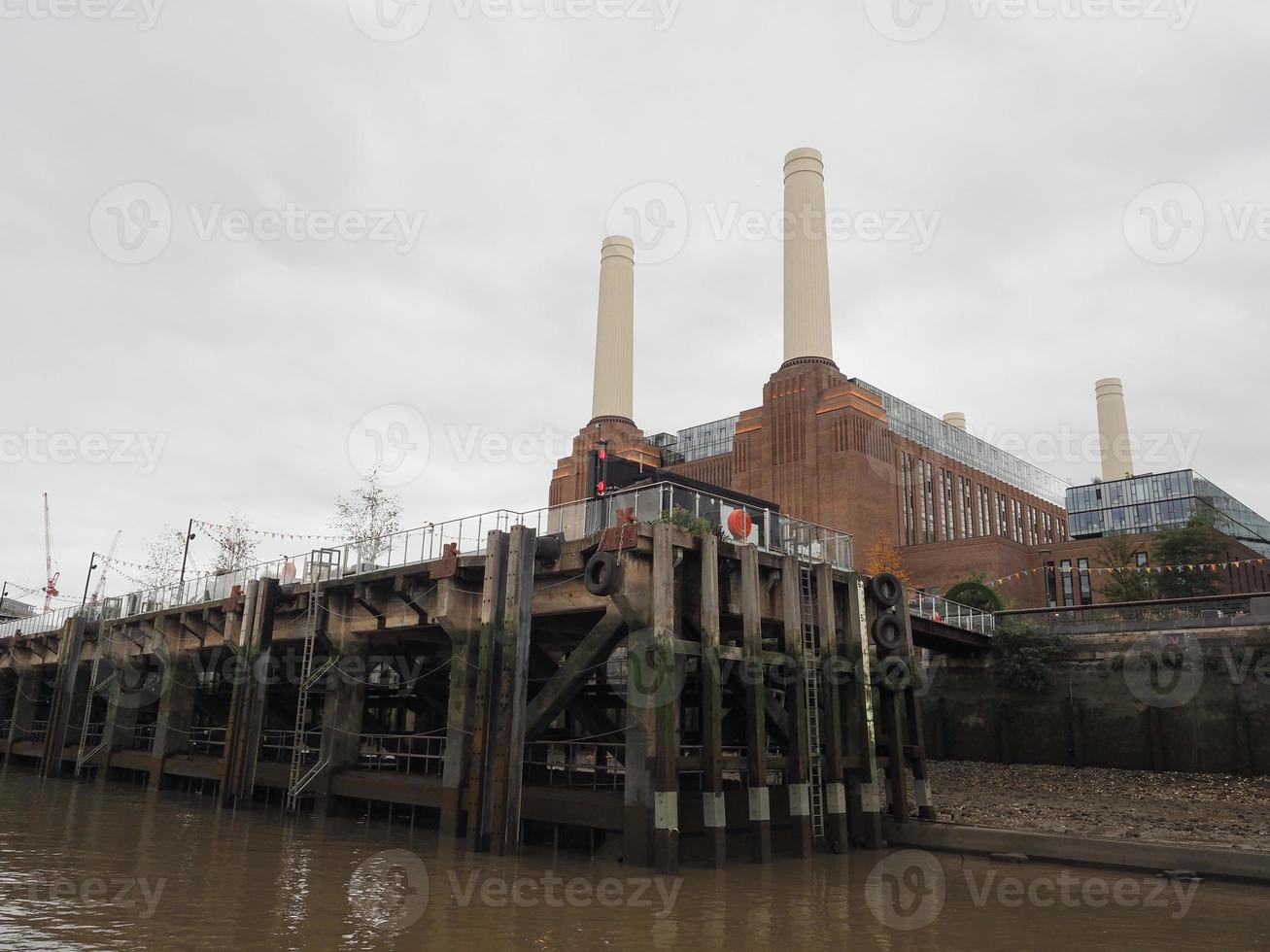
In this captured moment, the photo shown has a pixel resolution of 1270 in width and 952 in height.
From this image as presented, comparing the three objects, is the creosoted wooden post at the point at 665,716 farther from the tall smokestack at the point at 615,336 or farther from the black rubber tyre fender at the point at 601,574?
the tall smokestack at the point at 615,336

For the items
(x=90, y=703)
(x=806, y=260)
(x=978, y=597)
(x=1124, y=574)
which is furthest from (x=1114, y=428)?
(x=90, y=703)

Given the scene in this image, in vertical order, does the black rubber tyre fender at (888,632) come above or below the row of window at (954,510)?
below

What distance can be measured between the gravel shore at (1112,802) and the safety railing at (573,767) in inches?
389

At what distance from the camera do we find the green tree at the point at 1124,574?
6266 cm

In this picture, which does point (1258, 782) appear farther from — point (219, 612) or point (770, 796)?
point (219, 612)

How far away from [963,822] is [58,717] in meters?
43.5

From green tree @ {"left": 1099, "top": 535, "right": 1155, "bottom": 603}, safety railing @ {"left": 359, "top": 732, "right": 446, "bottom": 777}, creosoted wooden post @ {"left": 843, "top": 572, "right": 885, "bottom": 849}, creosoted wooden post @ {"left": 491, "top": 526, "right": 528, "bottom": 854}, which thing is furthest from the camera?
green tree @ {"left": 1099, "top": 535, "right": 1155, "bottom": 603}

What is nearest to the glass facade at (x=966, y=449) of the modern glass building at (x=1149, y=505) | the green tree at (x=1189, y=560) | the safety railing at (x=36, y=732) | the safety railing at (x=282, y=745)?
the modern glass building at (x=1149, y=505)

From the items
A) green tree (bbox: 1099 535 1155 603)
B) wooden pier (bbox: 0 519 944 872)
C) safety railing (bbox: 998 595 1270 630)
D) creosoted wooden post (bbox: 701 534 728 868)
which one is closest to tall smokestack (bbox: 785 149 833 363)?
green tree (bbox: 1099 535 1155 603)

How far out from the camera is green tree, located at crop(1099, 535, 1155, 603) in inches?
2467

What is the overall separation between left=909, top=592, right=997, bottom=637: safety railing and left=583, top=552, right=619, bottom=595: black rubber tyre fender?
18363 millimetres

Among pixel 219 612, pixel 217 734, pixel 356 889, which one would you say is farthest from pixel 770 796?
pixel 217 734

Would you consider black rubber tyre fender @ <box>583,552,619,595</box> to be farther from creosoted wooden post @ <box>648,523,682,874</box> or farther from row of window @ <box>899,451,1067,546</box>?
row of window @ <box>899,451,1067,546</box>

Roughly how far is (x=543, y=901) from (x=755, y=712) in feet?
23.5
